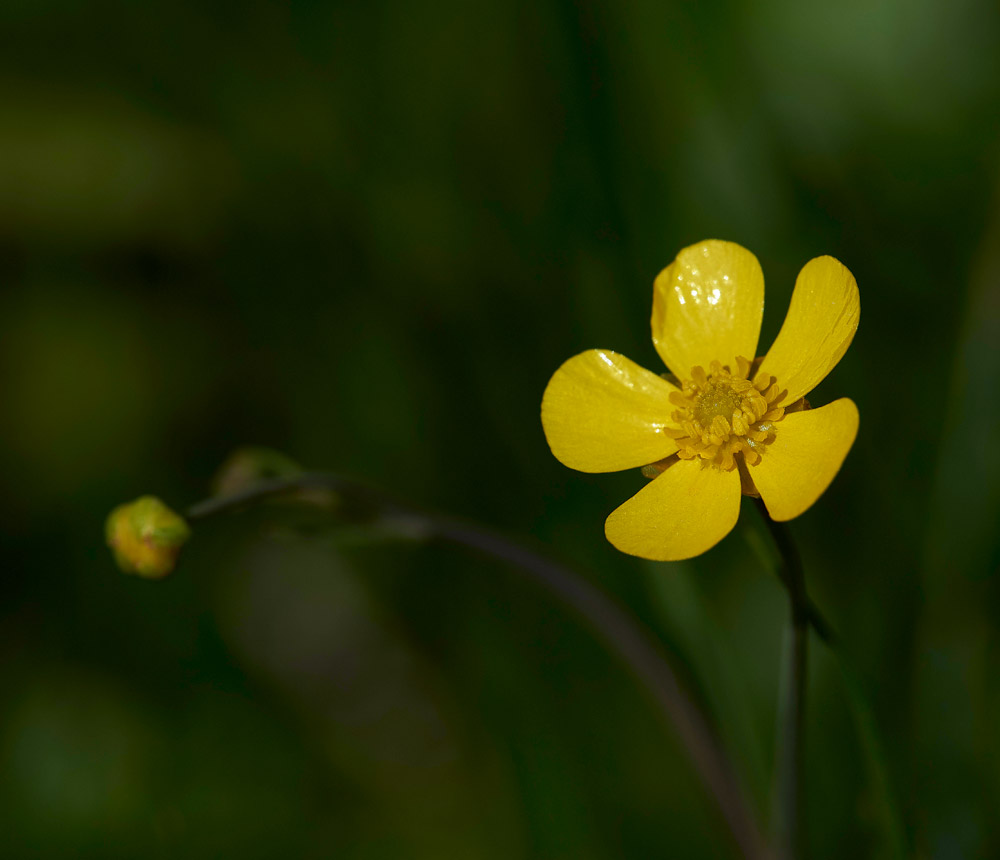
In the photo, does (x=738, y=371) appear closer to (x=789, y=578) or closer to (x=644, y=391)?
(x=644, y=391)

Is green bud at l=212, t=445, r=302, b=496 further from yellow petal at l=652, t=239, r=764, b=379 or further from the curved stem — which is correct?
yellow petal at l=652, t=239, r=764, b=379

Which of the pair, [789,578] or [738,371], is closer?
[789,578]

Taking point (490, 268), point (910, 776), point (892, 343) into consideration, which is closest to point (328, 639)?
point (490, 268)

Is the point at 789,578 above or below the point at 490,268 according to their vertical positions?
below

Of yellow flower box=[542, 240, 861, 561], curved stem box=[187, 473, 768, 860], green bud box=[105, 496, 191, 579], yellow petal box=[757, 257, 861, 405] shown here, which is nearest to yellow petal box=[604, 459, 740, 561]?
yellow flower box=[542, 240, 861, 561]

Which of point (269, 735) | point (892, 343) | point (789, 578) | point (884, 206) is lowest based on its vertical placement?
point (269, 735)

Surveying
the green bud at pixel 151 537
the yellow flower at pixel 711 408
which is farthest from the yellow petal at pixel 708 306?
the green bud at pixel 151 537
